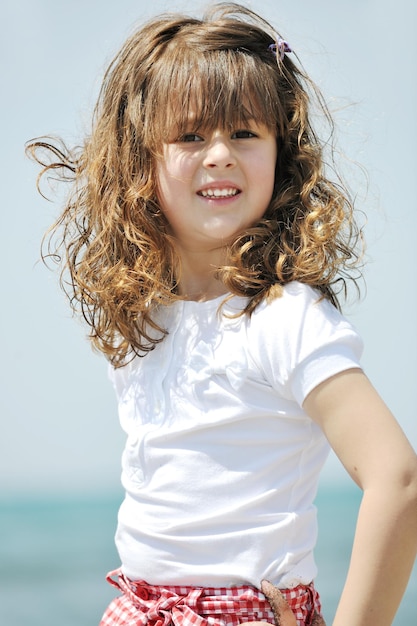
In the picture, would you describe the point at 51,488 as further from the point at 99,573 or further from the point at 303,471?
the point at 303,471

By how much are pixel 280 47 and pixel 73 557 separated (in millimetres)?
3446

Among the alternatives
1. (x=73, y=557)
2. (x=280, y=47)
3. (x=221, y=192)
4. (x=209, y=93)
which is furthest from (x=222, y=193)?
(x=73, y=557)

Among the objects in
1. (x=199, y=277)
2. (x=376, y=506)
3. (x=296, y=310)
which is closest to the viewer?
(x=376, y=506)

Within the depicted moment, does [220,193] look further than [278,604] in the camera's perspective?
Yes

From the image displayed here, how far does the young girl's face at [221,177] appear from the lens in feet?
4.24

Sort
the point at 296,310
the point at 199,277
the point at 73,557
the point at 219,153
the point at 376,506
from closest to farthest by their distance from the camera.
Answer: the point at 376,506, the point at 296,310, the point at 219,153, the point at 199,277, the point at 73,557

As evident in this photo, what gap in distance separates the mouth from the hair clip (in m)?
0.22

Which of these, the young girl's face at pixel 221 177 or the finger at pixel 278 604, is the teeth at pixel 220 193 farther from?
the finger at pixel 278 604

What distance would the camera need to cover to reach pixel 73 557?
4.44 metres

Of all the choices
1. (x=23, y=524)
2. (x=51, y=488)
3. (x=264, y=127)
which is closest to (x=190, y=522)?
(x=264, y=127)

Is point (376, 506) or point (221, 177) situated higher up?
point (221, 177)

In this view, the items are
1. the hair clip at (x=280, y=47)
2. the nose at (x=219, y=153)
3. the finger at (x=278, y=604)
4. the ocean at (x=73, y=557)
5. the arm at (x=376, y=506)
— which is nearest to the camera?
the arm at (x=376, y=506)

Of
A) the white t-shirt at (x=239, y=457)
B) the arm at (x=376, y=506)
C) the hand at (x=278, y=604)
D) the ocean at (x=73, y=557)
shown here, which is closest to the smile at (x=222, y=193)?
the white t-shirt at (x=239, y=457)

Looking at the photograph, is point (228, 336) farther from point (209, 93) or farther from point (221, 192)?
point (209, 93)
